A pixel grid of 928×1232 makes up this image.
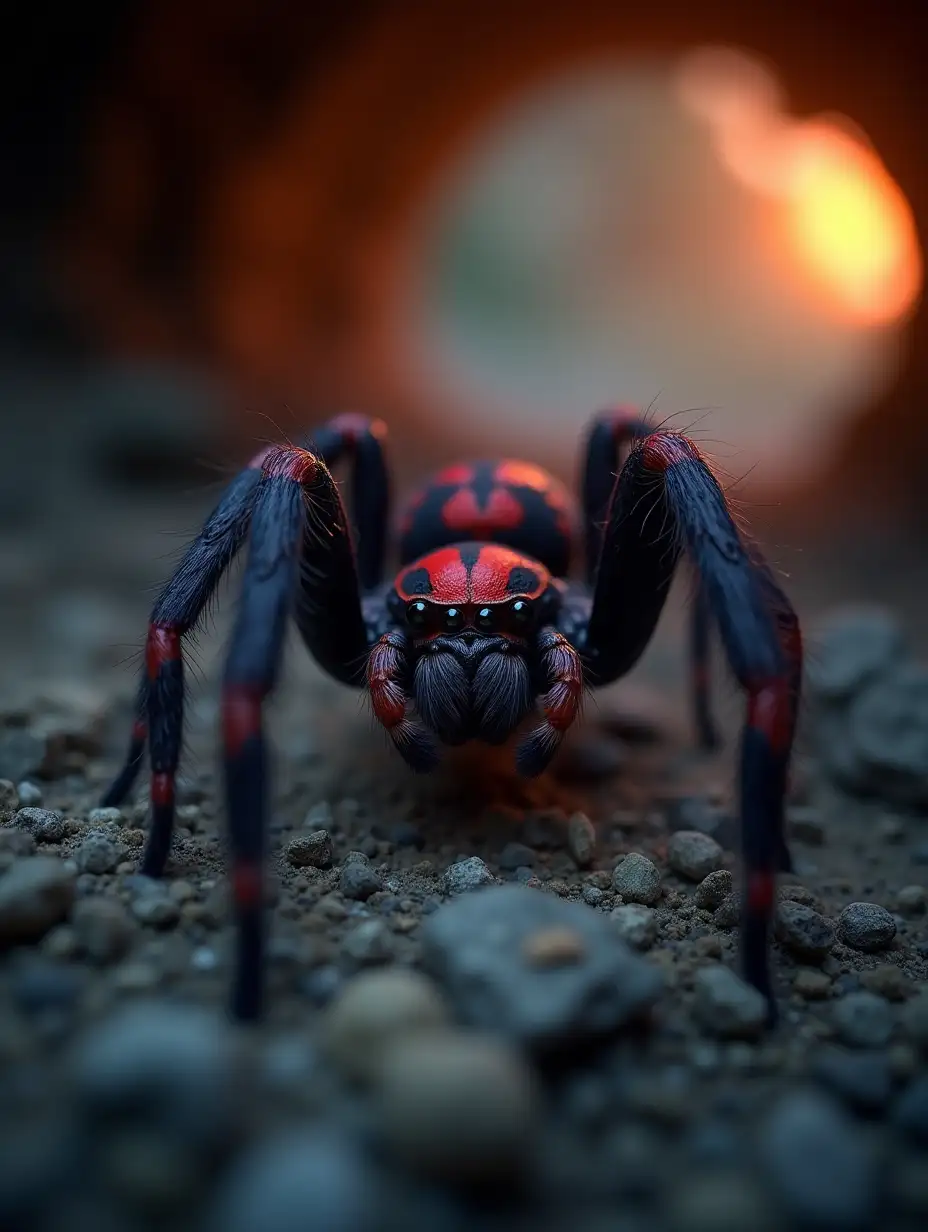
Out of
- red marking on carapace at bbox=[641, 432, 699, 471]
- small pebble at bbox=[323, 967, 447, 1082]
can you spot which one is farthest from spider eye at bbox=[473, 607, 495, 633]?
small pebble at bbox=[323, 967, 447, 1082]

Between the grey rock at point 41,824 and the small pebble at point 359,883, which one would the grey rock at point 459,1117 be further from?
the grey rock at point 41,824

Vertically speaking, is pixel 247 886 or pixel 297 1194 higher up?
pixel 247 886

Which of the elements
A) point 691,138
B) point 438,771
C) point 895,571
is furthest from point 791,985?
point 691,138

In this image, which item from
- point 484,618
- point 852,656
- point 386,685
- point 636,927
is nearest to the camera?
point 636,927

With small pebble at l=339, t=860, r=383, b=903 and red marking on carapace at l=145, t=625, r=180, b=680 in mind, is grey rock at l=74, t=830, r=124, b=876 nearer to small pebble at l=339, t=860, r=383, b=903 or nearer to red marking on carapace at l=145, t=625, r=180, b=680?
red marking on carapace at l=145, t=625, r=180, b=680

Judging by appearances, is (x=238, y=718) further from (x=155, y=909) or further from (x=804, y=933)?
(x=804, y=933)

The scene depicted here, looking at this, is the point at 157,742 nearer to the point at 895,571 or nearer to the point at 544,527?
the point at 544,527

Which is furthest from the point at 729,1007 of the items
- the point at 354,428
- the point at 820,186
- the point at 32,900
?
the point at 820,186
